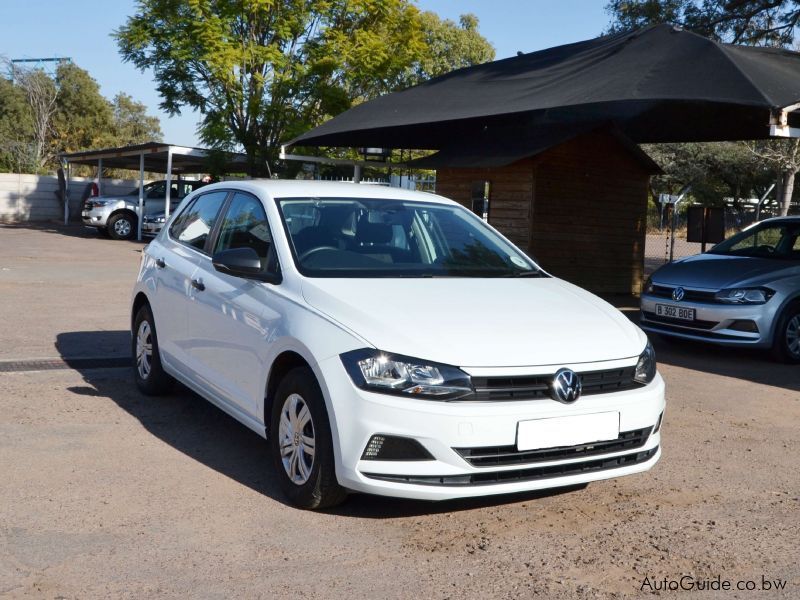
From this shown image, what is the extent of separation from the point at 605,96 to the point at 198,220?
6.02 m

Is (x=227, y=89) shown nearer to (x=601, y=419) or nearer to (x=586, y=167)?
(x=586, y=167)

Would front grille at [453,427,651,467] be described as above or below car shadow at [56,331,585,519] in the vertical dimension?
above

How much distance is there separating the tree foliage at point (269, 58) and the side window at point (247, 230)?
733 inches

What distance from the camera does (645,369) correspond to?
4539 mm

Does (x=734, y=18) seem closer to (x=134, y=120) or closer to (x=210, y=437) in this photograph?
(x=210, y=437)

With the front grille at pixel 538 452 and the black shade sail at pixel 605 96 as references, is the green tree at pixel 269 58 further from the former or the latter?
the front grille at pixel 538 452

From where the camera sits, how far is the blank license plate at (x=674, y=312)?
376 inches

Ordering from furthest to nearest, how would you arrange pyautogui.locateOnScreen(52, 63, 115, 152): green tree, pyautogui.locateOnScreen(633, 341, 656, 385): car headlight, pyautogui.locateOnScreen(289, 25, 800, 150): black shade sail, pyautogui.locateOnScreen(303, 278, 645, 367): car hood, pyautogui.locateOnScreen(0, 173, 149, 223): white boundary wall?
pyautogui.locateOnScreen(52, 63, 115, 152): green tree < pyautogui.locateOnScreen(0, 173, 149, 223): white boundary wall < pyautogui.locateOnScreen(289, 25, 800, 150): black shade sail < pyautogui.locateOnScreen(633, 341, 656, 385): car headlight < pyautogui.locateOnScreen(303, 278, 645, 367): car hood

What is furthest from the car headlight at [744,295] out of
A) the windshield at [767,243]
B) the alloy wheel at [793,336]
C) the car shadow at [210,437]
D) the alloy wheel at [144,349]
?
the alloy wheel at [144,349]

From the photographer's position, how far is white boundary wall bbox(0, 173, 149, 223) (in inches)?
1377

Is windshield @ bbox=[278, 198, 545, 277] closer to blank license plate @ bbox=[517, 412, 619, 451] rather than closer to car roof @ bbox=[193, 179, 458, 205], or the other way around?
car roof @ bbox=[193, 179, 458, 205]

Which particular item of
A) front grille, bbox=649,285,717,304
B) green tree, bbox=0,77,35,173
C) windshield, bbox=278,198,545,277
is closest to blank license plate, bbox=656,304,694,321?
front grille, bbox=649,285,717,304

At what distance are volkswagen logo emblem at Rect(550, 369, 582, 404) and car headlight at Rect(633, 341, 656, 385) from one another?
1.51 ft

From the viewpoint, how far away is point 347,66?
82.0 feet
